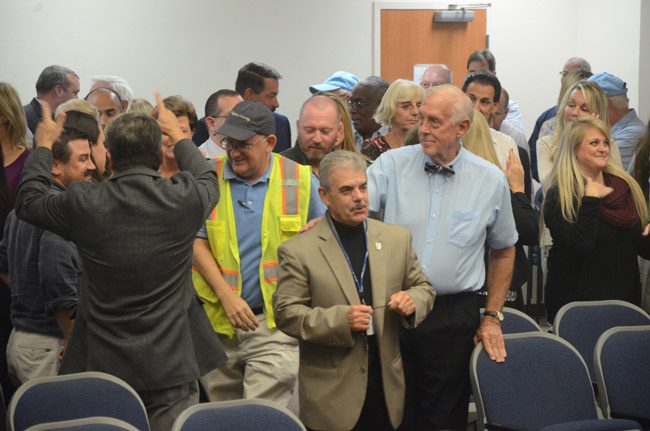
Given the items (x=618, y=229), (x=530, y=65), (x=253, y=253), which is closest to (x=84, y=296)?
(x=253, y=253)

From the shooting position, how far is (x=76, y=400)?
3.23m

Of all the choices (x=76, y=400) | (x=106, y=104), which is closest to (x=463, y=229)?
(x=76, y=400)

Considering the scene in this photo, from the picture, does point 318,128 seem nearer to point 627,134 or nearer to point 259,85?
point 259,85

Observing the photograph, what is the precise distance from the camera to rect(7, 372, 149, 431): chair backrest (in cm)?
319

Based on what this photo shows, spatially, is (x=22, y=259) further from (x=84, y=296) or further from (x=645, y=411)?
(x=645, y=411)

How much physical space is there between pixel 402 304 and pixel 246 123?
1.00m

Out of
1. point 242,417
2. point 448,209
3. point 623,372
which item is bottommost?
point 623,372

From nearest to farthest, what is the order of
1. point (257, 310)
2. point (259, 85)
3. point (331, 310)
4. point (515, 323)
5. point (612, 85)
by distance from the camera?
point (331, 310) → point (257, 310) → point (515, 323) → point (612, 85) → point (259, 85)

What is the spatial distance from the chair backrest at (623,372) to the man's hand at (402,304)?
959 mm

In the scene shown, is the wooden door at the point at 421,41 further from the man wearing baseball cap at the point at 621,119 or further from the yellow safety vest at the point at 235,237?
the yellow safety vest at the point at 235,237

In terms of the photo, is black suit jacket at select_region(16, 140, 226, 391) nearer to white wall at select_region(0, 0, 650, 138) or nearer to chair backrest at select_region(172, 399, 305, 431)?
chair backrest at select_region(172, 399, 305, 431)

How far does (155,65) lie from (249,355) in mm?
4857

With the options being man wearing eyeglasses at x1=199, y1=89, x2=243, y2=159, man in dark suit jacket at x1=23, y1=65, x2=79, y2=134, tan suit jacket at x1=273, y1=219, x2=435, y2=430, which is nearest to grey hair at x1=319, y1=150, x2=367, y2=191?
tan suit jacket at x1=273, y1=219, x2=435, y2=430

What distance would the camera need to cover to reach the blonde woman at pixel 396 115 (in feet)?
16.9
